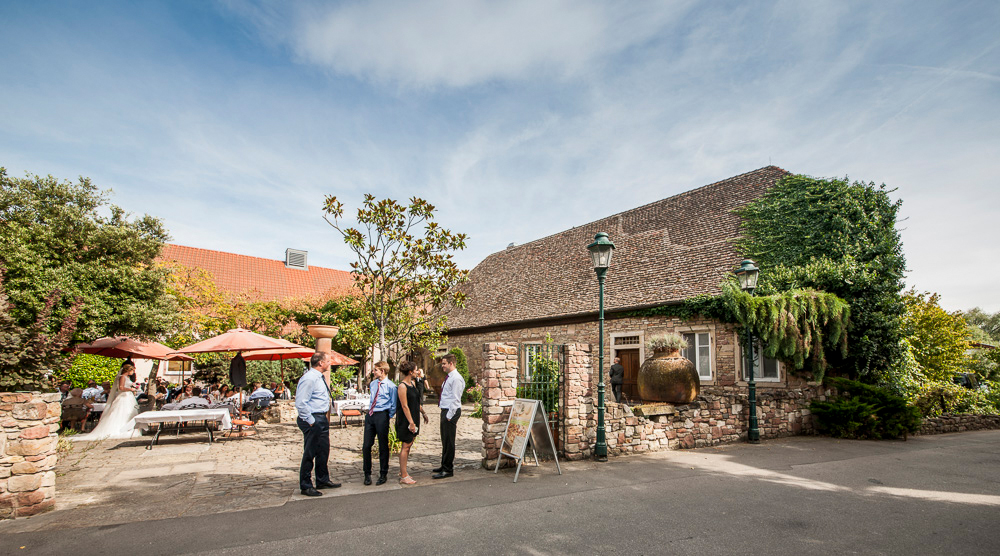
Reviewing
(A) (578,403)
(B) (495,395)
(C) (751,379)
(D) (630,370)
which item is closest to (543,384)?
(A) (578,403)

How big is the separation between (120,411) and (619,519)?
38.9 feet

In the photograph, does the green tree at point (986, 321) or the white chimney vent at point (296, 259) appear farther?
the green tree at point (986, 321)

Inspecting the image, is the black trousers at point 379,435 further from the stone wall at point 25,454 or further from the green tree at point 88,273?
the green tree at point 88,273

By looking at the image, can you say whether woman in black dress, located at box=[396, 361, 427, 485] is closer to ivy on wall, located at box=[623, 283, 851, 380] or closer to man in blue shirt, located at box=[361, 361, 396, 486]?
man in blue shirt, located at box=[361, 361, 396, 486]

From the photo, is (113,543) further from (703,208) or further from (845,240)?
(703,208)

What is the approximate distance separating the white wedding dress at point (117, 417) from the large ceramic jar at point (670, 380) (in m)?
11.8

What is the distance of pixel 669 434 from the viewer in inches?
411

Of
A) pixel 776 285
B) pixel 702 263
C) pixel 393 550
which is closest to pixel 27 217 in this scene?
pixel 393 550

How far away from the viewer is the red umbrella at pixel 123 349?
39.4 ft

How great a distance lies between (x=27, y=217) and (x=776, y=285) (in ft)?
68.7

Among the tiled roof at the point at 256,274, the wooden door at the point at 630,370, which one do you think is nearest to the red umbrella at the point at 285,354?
→ the wooden door at the point at 630,370

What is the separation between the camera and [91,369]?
66.6ft

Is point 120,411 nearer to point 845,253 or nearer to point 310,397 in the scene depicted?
point 310,397

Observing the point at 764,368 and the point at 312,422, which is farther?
the point at 764,368
